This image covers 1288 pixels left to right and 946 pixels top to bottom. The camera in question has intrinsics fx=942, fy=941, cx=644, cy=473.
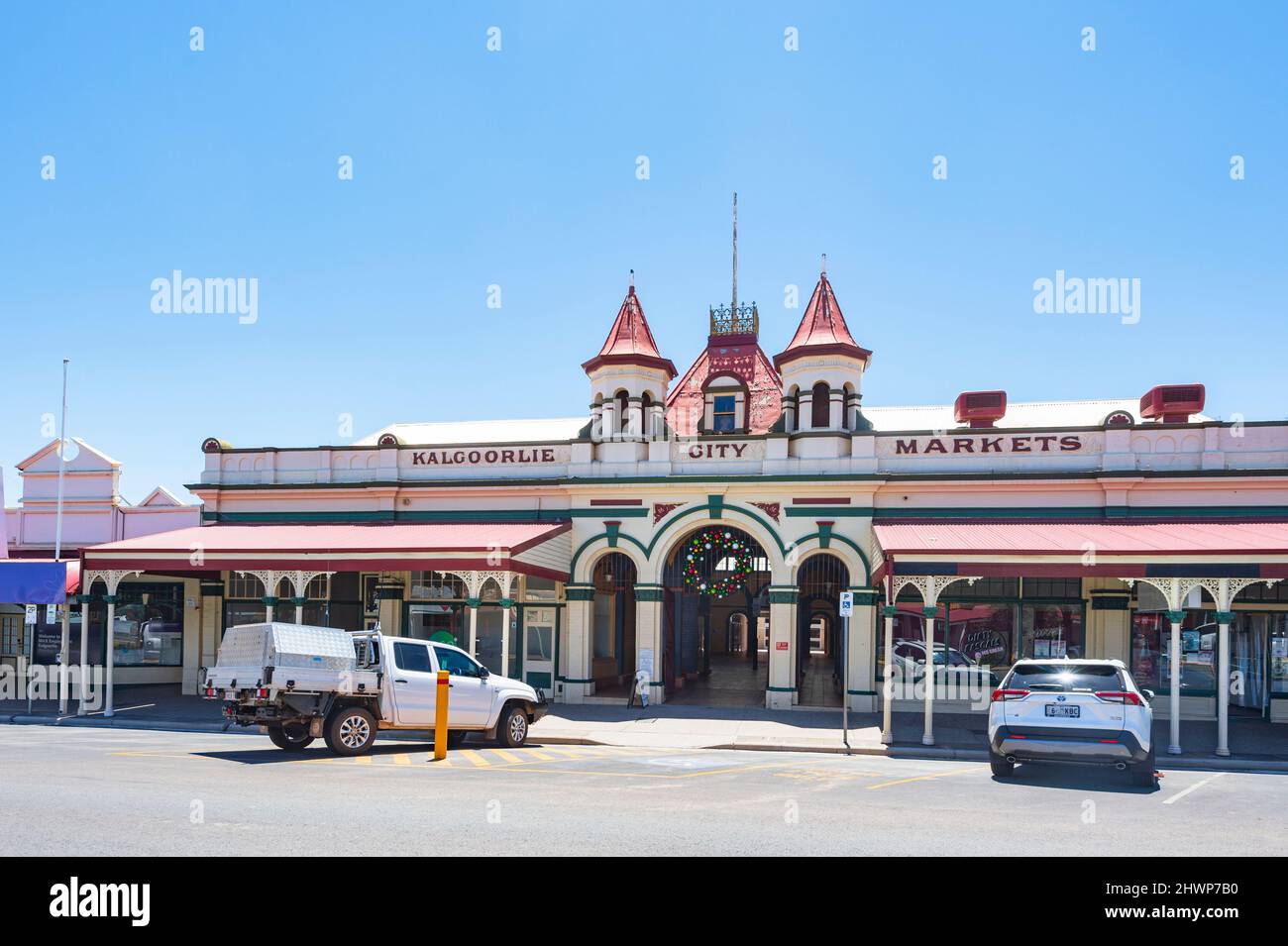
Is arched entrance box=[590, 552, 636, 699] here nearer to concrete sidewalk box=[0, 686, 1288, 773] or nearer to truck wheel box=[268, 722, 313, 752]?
concrete sidewalk box=[0, 686, 1288, 773]

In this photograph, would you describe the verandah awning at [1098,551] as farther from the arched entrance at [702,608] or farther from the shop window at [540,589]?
the shop window at [540,589]

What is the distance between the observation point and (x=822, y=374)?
23.4m

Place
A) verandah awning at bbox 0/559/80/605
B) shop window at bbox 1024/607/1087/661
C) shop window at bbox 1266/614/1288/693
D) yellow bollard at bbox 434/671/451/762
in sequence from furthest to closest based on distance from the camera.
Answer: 1. verandah awning at bbox 0/559/80/605
2. shop window at bbox 1024/607/1087/661
3. shop window at bbox 1266/614/1288/693
4. yellow bollard at bbox 434/671/451/762

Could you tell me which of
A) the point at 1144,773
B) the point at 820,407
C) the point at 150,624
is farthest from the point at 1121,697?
the point at 150,624

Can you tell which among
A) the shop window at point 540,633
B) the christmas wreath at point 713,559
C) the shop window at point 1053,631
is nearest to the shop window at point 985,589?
the shop window at point 1053,631

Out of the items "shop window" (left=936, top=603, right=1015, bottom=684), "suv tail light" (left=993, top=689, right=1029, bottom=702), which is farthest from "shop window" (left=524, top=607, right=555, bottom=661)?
"suv tail light" (left=993, top=689, right=1029, bottom=702)

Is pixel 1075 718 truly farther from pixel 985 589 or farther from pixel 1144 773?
pixel 985 589

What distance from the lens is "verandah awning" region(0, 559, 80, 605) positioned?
21.3m

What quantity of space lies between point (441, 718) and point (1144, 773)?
9495 mm

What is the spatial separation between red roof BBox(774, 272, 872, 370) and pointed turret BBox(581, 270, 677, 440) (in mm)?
3243

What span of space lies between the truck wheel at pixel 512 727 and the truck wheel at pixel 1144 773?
905cm

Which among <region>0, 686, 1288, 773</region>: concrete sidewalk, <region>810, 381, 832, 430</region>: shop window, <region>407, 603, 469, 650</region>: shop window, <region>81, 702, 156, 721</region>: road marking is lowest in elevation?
<region>81, 702, 156, 721</region>: road marking

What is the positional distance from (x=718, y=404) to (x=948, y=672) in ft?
31.2
